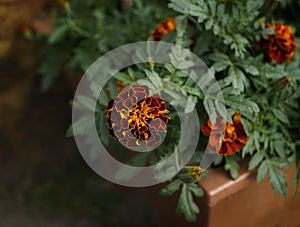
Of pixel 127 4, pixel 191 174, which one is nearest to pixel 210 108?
pixel 191 174

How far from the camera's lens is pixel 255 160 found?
1.06 meters

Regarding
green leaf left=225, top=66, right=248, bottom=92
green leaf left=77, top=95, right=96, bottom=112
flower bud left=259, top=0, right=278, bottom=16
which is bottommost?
green leaf left=225, top=66, right=248, bottom=92

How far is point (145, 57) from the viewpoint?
108 centimetres

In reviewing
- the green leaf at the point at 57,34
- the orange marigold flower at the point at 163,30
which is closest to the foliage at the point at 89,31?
the green leaf at the point at 57,34

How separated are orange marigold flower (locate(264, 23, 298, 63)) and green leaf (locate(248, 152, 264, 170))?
8.1 inches

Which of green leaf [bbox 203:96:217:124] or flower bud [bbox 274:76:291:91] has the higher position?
green leaf [bbox 203:96:217:124]

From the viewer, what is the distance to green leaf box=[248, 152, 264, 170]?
41.5 inches

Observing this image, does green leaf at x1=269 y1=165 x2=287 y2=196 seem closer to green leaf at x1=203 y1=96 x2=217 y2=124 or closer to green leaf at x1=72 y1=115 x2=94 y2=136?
green leaf at x1=203 y1=96 x2=217 y2=124

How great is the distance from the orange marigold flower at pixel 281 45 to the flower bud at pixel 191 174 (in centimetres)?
35

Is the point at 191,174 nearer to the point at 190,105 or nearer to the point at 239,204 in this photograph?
the point at 190,105

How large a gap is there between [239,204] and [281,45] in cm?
37

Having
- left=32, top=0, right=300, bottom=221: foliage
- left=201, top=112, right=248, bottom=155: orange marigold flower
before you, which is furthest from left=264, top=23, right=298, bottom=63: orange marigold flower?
left=201, top=112, right=248, bottom=155: orange marigold flower

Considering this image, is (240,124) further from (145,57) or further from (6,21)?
(6,21)

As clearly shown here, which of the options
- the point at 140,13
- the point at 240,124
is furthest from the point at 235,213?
the point at 140,13
